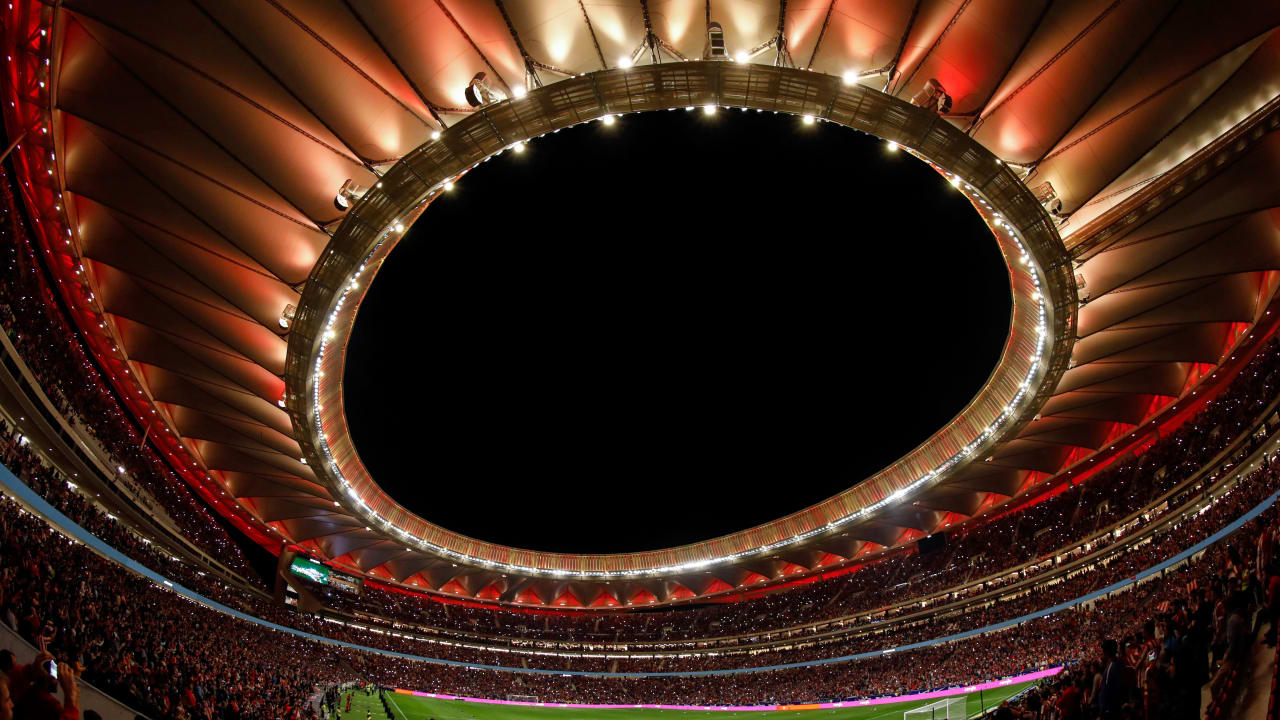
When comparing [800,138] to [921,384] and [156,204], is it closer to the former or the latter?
[921,384]

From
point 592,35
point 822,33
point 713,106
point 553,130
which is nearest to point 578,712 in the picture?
point 553,130

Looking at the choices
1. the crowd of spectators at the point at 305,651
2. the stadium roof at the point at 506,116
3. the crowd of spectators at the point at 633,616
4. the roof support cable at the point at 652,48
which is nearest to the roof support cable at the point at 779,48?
the stadium roof at the point at 506,116

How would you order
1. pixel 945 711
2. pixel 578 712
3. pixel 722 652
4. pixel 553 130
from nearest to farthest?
pixel 553 130
pixel 945 711
pixel 578 712
pixel 722 652

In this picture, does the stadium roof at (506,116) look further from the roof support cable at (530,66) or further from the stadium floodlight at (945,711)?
the stadium floodlight at (945,711)

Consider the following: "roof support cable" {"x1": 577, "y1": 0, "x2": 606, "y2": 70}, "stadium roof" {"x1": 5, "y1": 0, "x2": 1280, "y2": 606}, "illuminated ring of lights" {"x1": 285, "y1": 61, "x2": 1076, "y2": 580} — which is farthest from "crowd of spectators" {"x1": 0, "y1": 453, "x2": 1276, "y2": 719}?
"roof support cable" {"x1": 577, "y1": 0, "x2": 606, "y2": 70}

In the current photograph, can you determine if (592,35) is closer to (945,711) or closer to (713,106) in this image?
(713,106)

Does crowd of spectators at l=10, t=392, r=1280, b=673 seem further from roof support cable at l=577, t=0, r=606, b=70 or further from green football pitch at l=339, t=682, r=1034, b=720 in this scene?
roof support cable at l=577, t=0, r=606, b=70
